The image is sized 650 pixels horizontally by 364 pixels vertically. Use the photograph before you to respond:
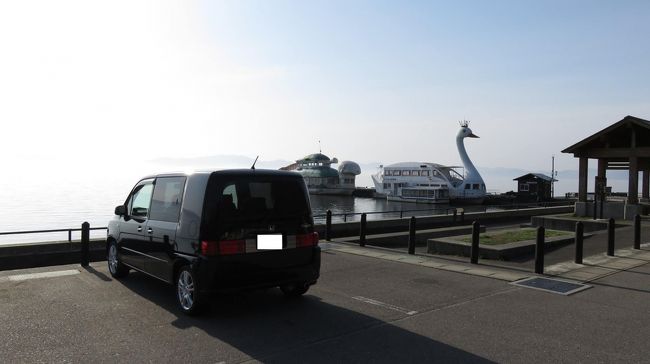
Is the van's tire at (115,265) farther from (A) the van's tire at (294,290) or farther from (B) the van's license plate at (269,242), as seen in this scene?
(B) the van's license plate at (269,242)

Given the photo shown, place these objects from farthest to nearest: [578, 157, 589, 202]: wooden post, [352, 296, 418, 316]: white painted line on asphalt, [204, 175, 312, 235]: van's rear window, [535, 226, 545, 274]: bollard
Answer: [578, 157, 589, 202]: wooden post, [535, 226, 545, 274]: bollard, [352, 296, 418, 316]: white painted line on asphalt, [204, 175, 312, 235]: van's rear window

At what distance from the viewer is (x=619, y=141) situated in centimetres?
2264

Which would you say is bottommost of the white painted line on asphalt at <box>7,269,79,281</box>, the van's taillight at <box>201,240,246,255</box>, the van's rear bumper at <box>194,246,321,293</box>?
the white painted line on asphalt at <box>7,269,79,281</box>

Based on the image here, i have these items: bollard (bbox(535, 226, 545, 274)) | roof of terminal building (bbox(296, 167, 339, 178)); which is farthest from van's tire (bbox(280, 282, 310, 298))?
roof of terminal building (bbox(296, 167, 339, 178))

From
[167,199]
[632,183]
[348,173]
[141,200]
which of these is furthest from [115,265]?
[348,173]

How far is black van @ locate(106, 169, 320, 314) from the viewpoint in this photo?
19.4 ft

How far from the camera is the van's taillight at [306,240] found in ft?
21.6

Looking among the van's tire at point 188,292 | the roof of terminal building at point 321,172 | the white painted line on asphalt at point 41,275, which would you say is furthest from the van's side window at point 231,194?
the roof of terminal building at point 321,172

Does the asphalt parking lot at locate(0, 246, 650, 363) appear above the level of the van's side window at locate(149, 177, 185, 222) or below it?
below

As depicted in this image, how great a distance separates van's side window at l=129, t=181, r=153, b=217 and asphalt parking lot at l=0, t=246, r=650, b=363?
4.07ft

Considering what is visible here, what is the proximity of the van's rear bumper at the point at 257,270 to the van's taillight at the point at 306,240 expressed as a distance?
0.07 metres

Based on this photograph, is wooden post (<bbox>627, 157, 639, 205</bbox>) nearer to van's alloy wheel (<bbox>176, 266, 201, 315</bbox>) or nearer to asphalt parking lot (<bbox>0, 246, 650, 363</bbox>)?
asphalt parking lot (<bbox>0, 246, 650, 363</bbox>)

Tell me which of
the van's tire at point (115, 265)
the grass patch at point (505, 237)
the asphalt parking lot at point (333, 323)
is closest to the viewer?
the asphalt parking lot at point (333, 323)

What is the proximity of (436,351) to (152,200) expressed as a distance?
185 inches
